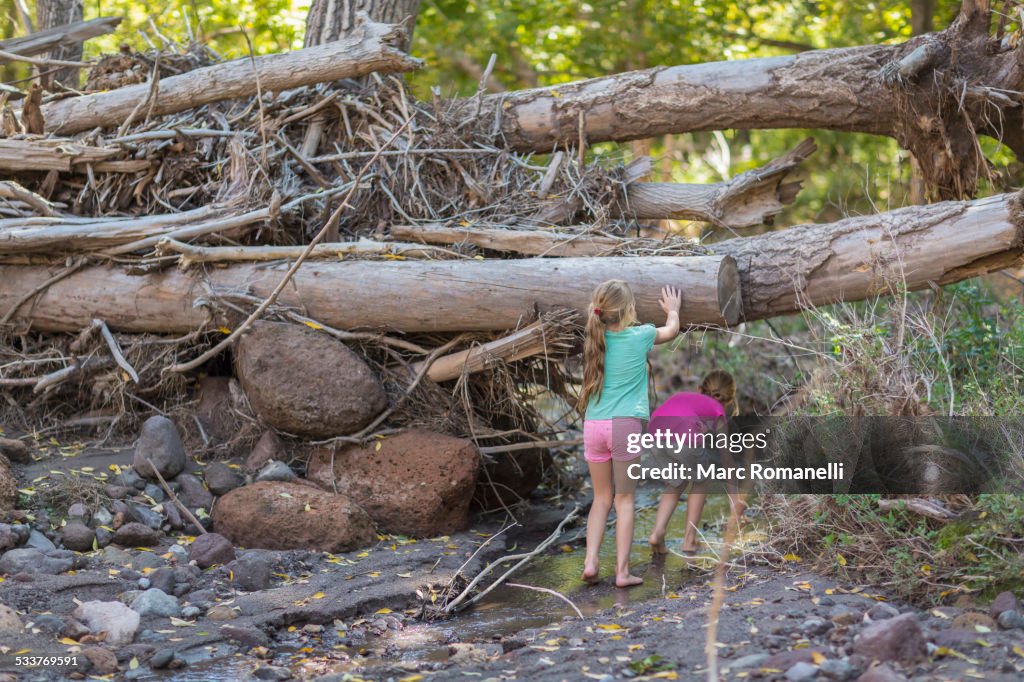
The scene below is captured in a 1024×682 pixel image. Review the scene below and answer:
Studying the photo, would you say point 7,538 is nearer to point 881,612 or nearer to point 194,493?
point 194,493

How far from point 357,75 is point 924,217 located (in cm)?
411

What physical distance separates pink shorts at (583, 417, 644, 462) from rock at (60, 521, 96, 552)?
2.78 metres

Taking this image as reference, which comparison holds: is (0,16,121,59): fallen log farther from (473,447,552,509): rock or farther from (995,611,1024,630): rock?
(995,611,1024,630): rock

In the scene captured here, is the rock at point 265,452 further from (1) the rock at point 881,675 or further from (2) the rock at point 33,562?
(1) the rock at point 881,675

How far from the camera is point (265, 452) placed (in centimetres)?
670

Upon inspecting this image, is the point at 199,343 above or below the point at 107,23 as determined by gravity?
below

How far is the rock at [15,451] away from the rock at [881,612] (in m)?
5.16

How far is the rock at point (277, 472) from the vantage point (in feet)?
20.7

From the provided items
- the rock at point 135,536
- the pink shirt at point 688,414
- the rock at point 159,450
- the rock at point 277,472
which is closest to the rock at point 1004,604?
the pink shirt at point 688,414

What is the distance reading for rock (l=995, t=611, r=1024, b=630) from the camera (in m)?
3.92

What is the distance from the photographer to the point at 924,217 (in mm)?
6199

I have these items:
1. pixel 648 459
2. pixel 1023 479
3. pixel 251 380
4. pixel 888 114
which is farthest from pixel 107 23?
pixel 1023 479

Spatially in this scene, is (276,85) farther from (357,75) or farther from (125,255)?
(125,255)

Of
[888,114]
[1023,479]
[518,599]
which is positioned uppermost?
[888,114]
